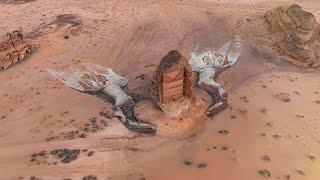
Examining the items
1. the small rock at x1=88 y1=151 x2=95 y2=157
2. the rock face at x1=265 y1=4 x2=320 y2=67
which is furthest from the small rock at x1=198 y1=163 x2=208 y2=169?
the rock face at x1=265 y1=4 x2=320 y2=67

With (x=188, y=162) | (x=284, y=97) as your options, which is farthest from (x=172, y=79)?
(x=284, y=97)

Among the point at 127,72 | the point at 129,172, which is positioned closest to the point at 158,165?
the point at 129,172

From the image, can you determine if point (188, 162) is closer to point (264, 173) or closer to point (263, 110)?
point (264, 173)

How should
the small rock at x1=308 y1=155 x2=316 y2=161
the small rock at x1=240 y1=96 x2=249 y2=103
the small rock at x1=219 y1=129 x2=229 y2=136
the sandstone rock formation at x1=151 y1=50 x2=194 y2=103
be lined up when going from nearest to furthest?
1. the small rock at x1=308 y1=155 x2=316 y2=161
2. the sandstone rock formation at x1=151 y1=50 x2=194 y2=103
3. the small rock at x1=219 y1=129 x2=229 y2=136
4. the small rock at x1=240 y1=96 x2=249 y2=103

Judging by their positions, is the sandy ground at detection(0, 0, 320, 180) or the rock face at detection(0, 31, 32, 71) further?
the rock face at detection(0, 31, 32, 71)

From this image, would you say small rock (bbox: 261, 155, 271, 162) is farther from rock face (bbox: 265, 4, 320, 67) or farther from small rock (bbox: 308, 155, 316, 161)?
rock face (bbox: 265, 4, 320, 67)

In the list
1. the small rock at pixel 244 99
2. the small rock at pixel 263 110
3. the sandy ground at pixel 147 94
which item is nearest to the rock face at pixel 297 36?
the sandy ground at pixel 147 94

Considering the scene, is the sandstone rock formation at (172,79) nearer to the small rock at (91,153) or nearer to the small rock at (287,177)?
the small rock at (91,153)
